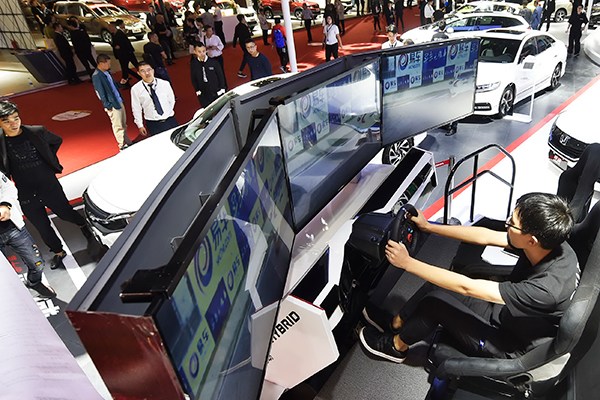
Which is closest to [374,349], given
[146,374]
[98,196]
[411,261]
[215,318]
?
[411,261]

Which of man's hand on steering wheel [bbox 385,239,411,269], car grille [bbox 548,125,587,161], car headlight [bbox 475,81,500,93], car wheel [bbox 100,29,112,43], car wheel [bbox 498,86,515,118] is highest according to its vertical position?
car wheel [bbox 100,29,112,43]

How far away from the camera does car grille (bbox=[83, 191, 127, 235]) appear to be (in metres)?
4.20

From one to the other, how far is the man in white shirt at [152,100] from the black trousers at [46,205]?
1730 millimetres

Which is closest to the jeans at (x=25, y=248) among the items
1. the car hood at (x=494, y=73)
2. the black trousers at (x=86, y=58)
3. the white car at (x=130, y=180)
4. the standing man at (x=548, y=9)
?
the white car at (x=130, y=180)

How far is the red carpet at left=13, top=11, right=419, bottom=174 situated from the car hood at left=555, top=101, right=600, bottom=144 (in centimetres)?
645

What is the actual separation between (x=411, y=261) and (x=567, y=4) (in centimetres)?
1830

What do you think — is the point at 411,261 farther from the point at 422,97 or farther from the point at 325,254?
the point at 422,97

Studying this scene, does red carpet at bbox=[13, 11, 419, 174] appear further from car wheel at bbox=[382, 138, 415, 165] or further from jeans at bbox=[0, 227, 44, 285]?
car wheel at bbox=[382, 138, 415, 165]

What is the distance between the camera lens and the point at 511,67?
736 cm

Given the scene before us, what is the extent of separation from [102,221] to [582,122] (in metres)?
5.49

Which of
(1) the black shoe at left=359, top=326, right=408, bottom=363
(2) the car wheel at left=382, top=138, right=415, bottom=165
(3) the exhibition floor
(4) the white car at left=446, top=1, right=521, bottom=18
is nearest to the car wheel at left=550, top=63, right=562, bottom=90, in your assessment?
(3) the exhibition floor

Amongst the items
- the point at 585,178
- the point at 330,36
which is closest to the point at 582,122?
the point at 585,178

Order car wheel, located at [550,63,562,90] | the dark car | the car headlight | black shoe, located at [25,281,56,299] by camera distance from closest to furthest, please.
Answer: black shoe, located at [25,281,56,299], the car headlight, car wheel, located at [550,63,562,90], the dark car

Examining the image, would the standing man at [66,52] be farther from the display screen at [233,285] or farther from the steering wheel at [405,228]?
the steering wheel at [405,228]
